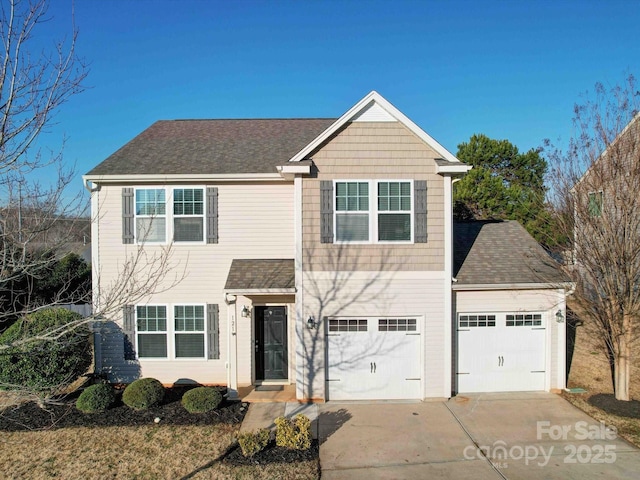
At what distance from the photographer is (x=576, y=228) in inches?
418

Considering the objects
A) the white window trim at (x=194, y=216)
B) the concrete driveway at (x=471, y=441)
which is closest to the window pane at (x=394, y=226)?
the concrete driveway at (x=471, y=441)

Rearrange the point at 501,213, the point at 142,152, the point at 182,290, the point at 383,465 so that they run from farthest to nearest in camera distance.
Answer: the point at 501,213 < the point at 142,152 < the point at 182,290 < the point at 383,465

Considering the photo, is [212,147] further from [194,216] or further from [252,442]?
[252,442]

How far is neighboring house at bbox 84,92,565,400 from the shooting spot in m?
10.5

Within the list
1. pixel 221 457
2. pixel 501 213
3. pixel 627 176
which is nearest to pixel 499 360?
pixel 627 176

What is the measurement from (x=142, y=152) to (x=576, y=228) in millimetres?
12081

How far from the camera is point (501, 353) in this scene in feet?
36.1

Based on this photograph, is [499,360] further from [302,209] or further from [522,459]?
[302,209]

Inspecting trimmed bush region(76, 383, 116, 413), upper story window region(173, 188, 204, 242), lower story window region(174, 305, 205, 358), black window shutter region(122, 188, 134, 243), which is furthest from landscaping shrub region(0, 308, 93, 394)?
upper story window region(173, 188, 204, 242)

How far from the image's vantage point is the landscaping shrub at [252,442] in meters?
7.71

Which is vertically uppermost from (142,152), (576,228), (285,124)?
(285,124)

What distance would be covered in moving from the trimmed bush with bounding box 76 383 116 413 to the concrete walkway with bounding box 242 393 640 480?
322 centimetres

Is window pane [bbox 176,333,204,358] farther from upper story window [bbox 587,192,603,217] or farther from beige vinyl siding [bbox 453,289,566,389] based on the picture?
upper story window [bbox 587,192,603,217]

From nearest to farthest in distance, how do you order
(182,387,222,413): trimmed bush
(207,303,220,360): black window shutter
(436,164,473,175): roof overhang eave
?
(182,387,222,413): trimmed bush
(436,164,473,175): roof overhang eave
(207,303,220,360): black window shutter
